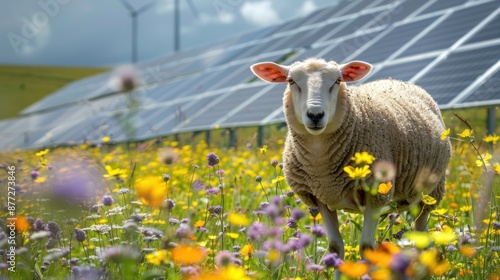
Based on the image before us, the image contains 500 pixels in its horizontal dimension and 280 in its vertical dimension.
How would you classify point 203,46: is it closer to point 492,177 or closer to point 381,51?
point 381,51

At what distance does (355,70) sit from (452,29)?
8.09m

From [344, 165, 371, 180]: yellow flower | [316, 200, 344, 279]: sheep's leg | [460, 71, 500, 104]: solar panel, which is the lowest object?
[316, 200, 344, 279]: sheep's leg

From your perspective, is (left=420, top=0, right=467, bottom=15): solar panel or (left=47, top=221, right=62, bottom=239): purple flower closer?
(left=47, top=221, right=62, bottom=239): purple flower

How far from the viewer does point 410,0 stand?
14.9 meters

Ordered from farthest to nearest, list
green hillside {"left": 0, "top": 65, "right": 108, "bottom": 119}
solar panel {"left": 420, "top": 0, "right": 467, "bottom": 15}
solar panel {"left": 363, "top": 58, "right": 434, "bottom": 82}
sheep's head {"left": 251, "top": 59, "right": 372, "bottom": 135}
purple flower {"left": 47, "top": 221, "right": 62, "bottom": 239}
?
green hillside {"left": 0, "top": 65, "right": 108, "bottom": 119} → solar panel {"left": 420, "top": 0, "right": 467, "bottom": 15} → solar panel {"left": 363, "top": 58, "right": 434, "bottom": 82} → sheep's head {"left": 251, "top": 59, "right": 372, "bottom": 135} → purple flower {"left": 47, "top": 221, "right": 62, "bottom": 239}

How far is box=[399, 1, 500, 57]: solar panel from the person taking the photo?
10.9 m

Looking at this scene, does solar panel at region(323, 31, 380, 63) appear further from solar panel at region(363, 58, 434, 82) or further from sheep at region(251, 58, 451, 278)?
sheep at region(251, 58, 451, 278)

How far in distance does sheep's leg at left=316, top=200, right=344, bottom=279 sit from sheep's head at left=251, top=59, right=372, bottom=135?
54 centimetres

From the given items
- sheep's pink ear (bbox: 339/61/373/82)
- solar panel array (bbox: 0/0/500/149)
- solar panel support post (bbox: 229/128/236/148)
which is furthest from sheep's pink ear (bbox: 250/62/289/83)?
solar panel support post (bbox: 229/128/236/148)

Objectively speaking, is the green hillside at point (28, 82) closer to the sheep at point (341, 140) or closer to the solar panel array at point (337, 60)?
the solar panel array at point (337, 60)

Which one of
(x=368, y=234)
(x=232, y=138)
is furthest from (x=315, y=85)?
(x=232, y=138)

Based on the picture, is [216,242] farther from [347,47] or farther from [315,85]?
[347,47]

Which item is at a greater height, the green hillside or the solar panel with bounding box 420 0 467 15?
the green hillside

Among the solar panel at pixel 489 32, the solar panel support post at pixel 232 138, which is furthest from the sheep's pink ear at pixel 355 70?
the solar panel support post at pixel 232 138
